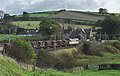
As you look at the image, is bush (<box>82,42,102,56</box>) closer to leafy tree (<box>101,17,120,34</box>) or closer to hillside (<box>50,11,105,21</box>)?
leafy tree (<box>101,17,120,34</box>)

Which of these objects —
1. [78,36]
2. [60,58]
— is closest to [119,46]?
[78,36]

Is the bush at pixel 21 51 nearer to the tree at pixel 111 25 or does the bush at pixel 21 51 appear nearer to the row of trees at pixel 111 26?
the tree at pixel 111 25

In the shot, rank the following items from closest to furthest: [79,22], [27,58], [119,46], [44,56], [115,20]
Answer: [27,58] < [44,56] < [119,46] < [115,20] < [79,22]

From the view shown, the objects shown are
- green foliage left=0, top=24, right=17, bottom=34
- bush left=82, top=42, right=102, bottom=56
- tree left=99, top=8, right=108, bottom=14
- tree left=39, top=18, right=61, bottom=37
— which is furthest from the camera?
tree left=99, top=8, right=108, bottom=14

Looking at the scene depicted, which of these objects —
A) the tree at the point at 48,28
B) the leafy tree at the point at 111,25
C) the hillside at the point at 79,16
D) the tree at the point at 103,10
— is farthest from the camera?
the tree at the point at 103,10

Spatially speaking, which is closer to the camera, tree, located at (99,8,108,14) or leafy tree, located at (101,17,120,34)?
leafy tree, located at (101,17,120,34)

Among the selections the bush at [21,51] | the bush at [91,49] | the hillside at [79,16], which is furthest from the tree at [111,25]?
the bush at [21,51]

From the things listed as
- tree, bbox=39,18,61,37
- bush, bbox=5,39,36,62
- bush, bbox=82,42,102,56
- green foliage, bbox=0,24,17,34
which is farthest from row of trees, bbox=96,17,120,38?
bush, bbox=5,39,36,62

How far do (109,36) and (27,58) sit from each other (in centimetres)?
7714

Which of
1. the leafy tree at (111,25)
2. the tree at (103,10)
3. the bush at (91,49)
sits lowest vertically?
the bush at (91,49)

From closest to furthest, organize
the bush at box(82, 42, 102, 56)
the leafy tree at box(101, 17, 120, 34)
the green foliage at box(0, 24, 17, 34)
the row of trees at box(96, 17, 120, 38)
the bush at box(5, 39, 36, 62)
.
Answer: the bush at box(5, 39, 36, 62) → the bush at box(82, 42, 102, 56) → the leafy tree at box(101, 17, 120, 34) → the row of trees at box(96, 17, 120, 38) → the green foliage at box(0, 24, 17, 34)

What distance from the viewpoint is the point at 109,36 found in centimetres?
13400

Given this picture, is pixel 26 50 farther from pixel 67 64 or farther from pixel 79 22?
pixel 79 22

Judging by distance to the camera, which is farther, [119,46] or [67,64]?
[119,46]
